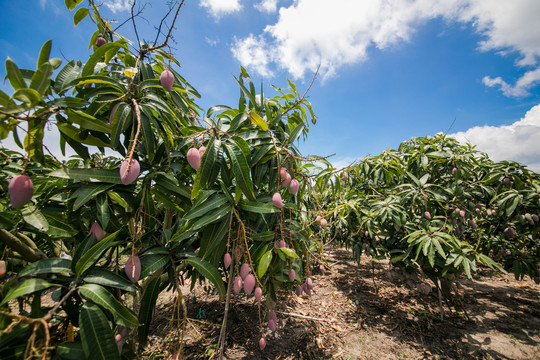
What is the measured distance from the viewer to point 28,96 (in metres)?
0.63

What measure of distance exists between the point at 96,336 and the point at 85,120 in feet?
2.27

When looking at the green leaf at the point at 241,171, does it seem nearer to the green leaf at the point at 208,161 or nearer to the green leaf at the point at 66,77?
the green leaf at the point at 208,161

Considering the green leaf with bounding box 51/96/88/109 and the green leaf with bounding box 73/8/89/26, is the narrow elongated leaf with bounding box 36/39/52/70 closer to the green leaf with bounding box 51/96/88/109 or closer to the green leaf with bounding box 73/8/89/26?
the green leaf with bounding box 51/96/88/109

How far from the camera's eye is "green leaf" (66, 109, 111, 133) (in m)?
0.74

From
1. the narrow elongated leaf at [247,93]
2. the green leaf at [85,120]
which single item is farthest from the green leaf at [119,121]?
the narrow elongated leaf at [247,93]

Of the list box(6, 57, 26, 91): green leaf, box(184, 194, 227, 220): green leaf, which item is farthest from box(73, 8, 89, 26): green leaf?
box(184, 194, 227, 220): green leaf

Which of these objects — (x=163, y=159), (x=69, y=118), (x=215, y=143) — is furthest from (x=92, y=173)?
(x=215, y=143)

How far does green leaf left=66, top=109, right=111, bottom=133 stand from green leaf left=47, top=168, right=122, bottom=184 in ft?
0.55

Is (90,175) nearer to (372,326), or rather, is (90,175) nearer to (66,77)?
(66,77)

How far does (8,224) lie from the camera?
0.81 meters

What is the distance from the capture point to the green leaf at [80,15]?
43.7 inches

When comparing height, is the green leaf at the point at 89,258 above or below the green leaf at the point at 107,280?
above

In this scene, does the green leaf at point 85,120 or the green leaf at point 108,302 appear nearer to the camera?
the green leaf at point 108,302

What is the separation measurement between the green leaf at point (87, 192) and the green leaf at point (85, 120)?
23 centimetres
